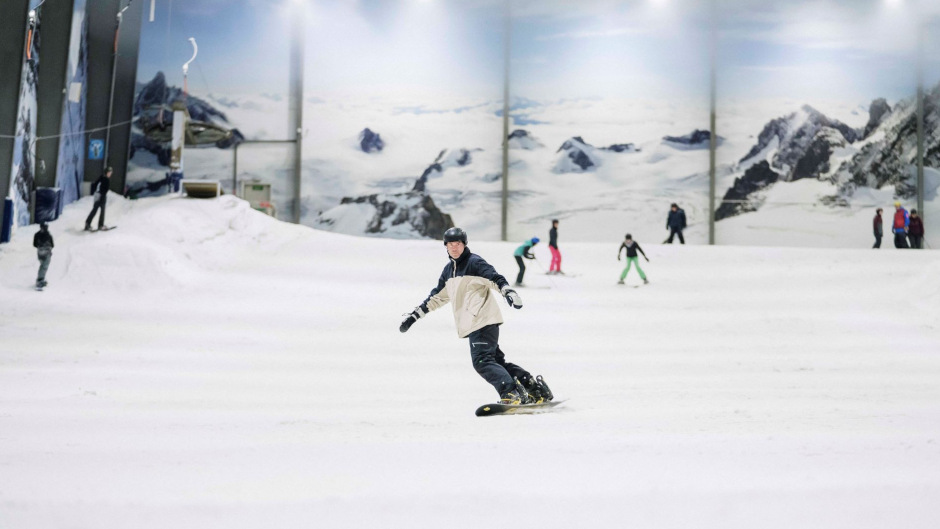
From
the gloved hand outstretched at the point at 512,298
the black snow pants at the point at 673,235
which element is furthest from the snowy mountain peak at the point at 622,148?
the gloved hand outstretched at the point at 512,298

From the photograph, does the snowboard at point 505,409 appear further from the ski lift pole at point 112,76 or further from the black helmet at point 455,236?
the ski lift pole at point 112,76

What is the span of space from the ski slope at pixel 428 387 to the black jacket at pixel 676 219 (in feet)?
6.85

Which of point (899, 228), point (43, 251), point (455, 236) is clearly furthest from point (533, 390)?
point (899, 228)

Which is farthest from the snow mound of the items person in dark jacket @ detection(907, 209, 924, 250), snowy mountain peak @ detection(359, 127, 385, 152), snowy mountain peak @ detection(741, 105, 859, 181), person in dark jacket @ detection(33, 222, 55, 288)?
person in dark jacket @ detection(907, 209, 924, 250)

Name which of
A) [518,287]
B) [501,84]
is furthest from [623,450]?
[501,84]

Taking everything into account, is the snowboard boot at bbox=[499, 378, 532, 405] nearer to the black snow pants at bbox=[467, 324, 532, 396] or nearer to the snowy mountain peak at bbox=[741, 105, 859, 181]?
the black snow pants at bbox=[467, 324, 532, 396]

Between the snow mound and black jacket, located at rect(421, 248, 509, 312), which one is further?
the snow mound

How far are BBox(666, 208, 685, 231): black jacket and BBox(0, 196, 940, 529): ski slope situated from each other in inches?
82.2

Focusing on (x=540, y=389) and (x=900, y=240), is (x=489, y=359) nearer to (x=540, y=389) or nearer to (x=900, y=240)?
(x=540, y=389)

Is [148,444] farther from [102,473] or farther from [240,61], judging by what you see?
[240,61]

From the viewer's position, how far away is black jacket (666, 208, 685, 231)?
21484 mm

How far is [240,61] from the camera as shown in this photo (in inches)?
906

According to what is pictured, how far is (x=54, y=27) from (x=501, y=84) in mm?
12184

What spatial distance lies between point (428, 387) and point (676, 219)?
1502cm
